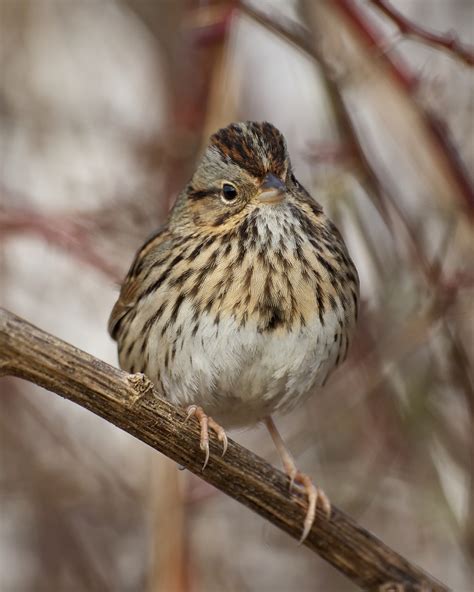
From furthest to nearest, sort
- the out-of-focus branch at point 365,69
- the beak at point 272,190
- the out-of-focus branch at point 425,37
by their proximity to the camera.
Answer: the out-of-focus branch at point 365,69
the beak at point 272,190
the out-of-focus branch at point 425,37

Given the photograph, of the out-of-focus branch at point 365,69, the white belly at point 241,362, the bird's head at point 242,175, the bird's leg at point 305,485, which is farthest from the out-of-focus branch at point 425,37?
A: the bird's leg at point 305,485

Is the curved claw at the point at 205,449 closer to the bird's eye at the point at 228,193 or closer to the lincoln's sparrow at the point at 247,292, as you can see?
the lincoln's sparrow at the point at 247,292

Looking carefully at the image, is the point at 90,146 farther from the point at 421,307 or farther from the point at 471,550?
the point at 471,550

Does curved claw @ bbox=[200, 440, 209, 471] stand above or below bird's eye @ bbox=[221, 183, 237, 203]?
below

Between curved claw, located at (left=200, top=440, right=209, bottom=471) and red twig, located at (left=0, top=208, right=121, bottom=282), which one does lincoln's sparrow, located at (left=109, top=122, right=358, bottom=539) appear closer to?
curved claw, located at (left=200, top=440, right=209, bottom=471)

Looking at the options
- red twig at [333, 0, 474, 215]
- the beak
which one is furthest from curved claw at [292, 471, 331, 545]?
red twig at [333, 0, 474, 215]

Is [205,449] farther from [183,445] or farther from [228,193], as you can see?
[228,193]
